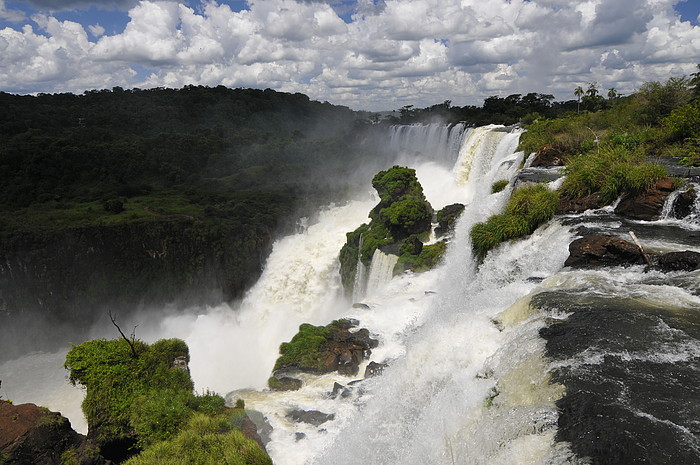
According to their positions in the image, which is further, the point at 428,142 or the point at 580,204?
the point at 428,142

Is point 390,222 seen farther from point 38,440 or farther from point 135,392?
point 38,440

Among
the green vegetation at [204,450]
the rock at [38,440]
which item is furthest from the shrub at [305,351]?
the rock at [38,440]

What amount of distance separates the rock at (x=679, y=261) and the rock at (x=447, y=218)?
11946 millimetres

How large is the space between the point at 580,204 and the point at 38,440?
14.8 metres

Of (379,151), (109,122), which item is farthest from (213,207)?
(109,122)

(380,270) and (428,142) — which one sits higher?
(428,142)

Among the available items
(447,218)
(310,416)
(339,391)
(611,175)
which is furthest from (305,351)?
(447,218)

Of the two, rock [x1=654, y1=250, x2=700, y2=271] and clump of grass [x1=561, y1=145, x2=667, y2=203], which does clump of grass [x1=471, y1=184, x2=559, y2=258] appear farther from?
rock [x1=654, y1=250, x2=700, y2=271]

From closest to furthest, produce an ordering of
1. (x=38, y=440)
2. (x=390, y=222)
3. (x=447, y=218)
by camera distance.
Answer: (x=38, y=440) < (x=447, y=218) < (x=390, y=222)

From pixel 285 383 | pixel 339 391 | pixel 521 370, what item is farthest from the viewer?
pixel 285 383

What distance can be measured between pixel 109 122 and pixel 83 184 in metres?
27.6

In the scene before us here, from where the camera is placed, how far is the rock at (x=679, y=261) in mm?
9125

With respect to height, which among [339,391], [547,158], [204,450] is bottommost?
[339,391]

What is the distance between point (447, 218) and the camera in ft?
72.0
